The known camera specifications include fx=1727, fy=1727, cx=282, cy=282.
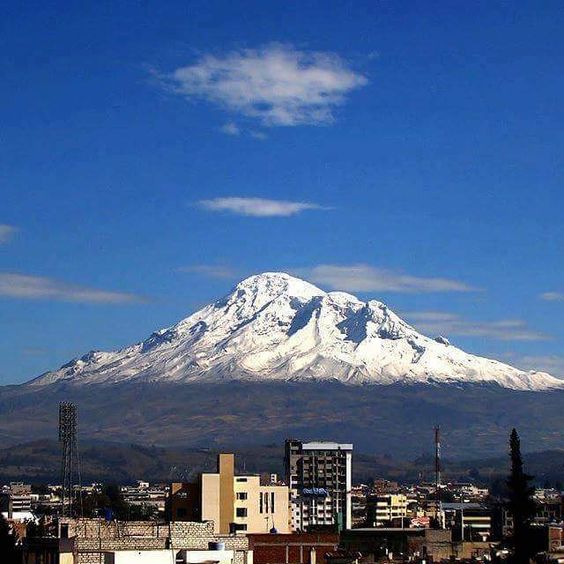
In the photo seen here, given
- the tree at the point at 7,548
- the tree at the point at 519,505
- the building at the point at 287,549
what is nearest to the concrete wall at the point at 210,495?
the building at the point at 287,549

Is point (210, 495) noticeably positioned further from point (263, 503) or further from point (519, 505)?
point (519, 505)

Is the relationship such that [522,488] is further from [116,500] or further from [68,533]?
[116,500]

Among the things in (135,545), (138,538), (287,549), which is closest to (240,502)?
(287,549)

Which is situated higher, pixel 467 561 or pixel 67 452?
pixel 67 452

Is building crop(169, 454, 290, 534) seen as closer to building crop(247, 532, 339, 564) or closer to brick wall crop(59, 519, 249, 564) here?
building crop(247, 532, 339, 564)

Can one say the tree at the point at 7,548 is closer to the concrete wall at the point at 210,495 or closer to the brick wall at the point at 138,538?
the brick wall at the point at 138,538

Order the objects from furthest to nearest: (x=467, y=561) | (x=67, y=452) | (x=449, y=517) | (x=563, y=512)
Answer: (x=449, y=517), (x=563, y=512), (x=67, y=452), (x=467, y=561)

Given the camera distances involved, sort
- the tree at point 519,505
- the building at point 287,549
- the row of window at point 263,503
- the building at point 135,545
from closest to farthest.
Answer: the tree at point 519,505 < the building at point 135,545 < the building at point 287,549 < the row of window at point 263,503

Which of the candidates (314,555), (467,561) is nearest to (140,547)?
(314,555)
